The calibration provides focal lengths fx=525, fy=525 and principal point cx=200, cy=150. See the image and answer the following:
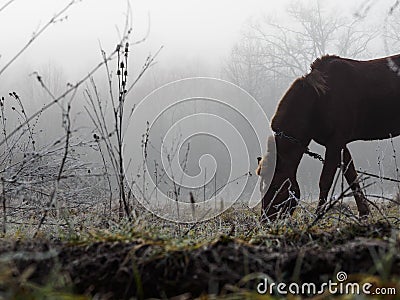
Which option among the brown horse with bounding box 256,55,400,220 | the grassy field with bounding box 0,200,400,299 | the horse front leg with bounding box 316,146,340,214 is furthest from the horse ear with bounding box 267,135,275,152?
the grassy field with bounding box 0,200,400,299

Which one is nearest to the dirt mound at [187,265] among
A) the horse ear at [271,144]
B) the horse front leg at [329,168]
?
the horse front leg at [329,168]

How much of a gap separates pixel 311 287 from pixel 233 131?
17.3ft

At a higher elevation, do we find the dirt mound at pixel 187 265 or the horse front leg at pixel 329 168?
the horse front leg at pixel 329 168

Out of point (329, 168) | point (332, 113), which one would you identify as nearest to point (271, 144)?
point (329, 168)

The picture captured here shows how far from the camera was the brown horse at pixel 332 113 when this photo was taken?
20.3 ft

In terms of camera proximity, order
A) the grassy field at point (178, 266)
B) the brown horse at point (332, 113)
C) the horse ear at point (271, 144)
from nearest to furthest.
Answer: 1. the grassy field at point (178, 266)
2. the brown horse at point (332, 113)
3. the horse ear at point (271, 144)

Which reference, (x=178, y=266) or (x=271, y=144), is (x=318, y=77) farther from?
(x=178, y=266)

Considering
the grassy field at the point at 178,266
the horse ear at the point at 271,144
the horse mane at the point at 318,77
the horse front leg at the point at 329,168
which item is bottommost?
the grassy field at the point at 178,266

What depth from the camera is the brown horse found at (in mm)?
6178

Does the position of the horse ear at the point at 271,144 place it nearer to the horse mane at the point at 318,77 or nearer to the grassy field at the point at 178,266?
the horse mane at the point at 318,77

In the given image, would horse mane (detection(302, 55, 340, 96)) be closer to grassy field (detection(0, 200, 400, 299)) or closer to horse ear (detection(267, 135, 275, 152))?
horse ear (detection(267, 135, 275, 152))

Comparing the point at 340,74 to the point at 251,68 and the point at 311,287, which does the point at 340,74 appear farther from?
the point at 251,68

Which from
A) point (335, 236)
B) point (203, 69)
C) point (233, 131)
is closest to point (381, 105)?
point (233, 131)

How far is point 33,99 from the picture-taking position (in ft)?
72.2
